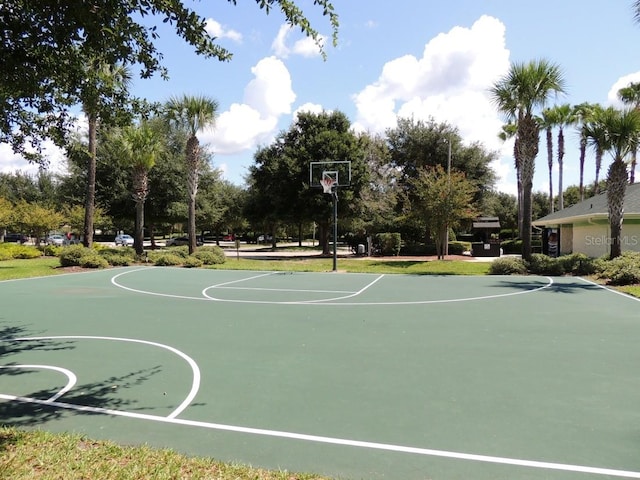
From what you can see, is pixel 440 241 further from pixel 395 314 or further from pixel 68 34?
pixel 68 34

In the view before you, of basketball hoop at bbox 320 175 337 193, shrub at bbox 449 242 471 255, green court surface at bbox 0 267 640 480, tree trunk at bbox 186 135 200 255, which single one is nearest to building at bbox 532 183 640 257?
shrub at bbox 449 242 471 255

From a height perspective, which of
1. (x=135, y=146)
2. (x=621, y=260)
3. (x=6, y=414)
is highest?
(x=135, y=146)

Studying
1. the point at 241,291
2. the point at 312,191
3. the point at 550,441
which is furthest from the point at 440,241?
the point at 550,441

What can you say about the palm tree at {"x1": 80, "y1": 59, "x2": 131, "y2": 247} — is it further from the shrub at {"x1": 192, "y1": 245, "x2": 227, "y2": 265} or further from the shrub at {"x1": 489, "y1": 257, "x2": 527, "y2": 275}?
the shrub at {"x1": 192, "y1": 245, "x2": 227, "y2": 265}

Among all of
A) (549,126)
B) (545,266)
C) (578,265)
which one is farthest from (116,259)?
(549,126)

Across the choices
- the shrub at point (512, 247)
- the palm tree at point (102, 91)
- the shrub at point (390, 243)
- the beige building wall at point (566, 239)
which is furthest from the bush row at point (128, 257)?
the shrub at point (512, 247)

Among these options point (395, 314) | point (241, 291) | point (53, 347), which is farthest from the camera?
point (241, 291)

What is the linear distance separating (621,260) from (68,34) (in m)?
19.3

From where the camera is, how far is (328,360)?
6945mm

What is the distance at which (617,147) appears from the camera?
1906cm

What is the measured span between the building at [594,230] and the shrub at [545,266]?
192 inches

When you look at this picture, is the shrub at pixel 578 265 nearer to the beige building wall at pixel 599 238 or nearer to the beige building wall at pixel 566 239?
the beige building wall at pixel 599 238

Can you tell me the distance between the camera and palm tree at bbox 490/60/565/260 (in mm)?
19938

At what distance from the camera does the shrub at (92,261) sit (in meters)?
22.0
